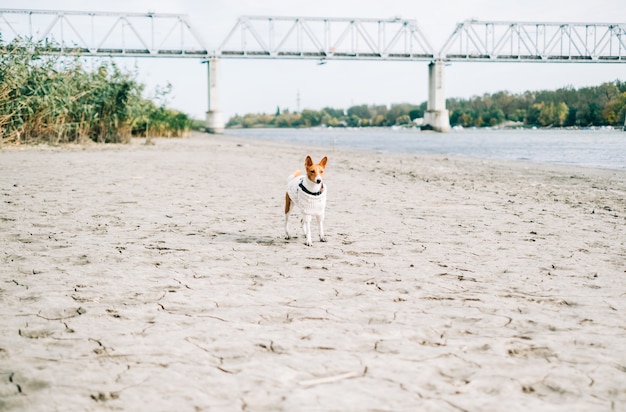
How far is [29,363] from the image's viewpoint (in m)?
2.54

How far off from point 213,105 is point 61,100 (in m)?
50.6

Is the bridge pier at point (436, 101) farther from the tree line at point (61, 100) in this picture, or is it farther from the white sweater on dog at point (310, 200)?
the white sweater on dog at point (310, 200)

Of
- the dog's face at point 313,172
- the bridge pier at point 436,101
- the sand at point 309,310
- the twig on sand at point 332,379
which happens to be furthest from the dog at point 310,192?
the bridge pier at point 436,101

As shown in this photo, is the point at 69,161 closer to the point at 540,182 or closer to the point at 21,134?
the point at 21,134

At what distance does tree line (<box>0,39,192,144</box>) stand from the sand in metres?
11.4

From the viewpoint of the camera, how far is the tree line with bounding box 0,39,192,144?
17312 millimetres

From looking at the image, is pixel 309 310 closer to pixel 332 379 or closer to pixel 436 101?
pixel 332 379

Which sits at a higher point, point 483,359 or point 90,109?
point 90,109

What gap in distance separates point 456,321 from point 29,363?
2.14 metres

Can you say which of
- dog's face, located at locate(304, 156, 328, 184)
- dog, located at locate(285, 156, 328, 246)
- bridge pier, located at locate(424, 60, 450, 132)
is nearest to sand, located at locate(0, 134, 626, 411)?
dog, located at locate(285, 156, 328, 246)

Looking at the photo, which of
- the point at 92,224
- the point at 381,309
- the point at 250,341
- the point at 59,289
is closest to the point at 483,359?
the point at 381,309

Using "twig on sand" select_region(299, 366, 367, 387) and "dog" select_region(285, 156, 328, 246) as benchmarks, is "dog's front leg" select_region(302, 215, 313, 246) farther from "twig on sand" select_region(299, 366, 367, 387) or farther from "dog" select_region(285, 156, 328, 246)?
"twig on sand" select_region(299, 366, 367, 387)

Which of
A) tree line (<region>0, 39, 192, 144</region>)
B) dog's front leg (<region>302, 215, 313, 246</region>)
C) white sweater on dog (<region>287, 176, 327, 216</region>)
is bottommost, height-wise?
dog's front leg (<region>302, 215, 313, 246</region>)

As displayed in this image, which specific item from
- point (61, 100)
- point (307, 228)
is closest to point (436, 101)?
point (61, 100)
